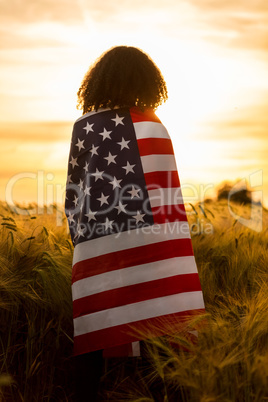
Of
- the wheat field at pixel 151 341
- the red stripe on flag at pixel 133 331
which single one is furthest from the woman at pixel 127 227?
the wheat field at pixel 151 341

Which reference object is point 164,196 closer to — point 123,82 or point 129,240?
point 129,240

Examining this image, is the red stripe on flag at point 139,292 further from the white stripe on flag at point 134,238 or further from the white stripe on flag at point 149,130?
the white stripe on flag at point 149,130

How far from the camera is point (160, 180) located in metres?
2.63

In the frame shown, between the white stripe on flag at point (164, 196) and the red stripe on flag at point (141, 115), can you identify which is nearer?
the white stripe on flag at point (164, 196)

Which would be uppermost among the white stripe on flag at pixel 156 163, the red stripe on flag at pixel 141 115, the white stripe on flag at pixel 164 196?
the red stripe on flag at pixel 141 115

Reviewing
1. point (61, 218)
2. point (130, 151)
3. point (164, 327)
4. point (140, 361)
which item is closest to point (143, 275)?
point (164, 327)

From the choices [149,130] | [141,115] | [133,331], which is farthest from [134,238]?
[141,115]

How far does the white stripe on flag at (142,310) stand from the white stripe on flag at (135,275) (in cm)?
12

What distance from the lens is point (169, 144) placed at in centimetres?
271

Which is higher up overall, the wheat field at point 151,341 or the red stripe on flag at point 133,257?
the red stripe on flag at point 133,257

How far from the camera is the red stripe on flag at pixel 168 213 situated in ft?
8.49

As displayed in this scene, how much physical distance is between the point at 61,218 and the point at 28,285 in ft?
6.26

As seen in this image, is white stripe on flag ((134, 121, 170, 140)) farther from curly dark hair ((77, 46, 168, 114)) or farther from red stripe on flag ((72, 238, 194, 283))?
red stripe on flag ((72, 238, 194, 283))

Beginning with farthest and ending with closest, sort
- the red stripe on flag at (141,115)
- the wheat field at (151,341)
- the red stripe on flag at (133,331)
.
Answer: the red stripe on flag at (141,115)
the red stripe on flag at (133,331)
the wheat field at (151,341)
